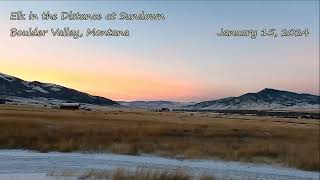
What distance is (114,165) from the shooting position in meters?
20.1

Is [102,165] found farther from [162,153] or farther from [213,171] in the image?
[162,153]

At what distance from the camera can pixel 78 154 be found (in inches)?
933

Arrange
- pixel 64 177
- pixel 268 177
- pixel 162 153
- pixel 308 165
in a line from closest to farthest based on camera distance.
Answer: pixel 64 177
pixel 268 177
pixel 308 165
pixel 162 153

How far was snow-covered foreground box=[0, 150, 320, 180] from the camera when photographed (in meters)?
17.5

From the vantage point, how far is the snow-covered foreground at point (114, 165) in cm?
1748

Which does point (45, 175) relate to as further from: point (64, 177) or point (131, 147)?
point (131, 147)

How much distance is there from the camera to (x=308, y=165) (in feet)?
79.5

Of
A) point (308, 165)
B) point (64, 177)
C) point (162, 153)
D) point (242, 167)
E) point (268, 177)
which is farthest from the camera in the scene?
point (162, 153)

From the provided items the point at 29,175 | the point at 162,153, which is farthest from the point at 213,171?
the point at 29,175

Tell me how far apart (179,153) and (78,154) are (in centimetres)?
564

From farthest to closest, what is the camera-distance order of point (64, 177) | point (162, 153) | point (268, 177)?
point (162, 153)
point (268, 177)
point (64, 177)

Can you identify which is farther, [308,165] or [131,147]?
[131,147]

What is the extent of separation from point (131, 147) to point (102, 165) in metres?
6.86

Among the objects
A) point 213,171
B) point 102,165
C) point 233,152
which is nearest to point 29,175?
point 102,165
